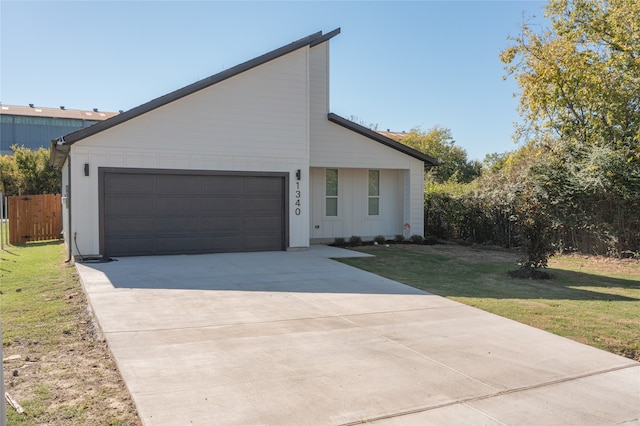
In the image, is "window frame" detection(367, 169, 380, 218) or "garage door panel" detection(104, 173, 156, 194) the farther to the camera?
"window frame" detection(367, 169, 380, 218)

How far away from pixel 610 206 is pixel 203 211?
1197cm

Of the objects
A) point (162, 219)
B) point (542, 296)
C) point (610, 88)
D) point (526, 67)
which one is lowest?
point (542, 296)

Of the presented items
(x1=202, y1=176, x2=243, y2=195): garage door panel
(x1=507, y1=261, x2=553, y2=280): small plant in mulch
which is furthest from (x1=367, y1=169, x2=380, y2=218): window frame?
(x1=507, y1=261, x2=553, y2=280): small plant in mulch

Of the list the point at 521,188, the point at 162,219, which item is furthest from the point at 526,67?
the point at 162,219

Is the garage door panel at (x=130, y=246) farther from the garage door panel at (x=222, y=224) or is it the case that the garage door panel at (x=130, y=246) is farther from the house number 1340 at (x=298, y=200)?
the house number 1340 at (x=298, y=200)

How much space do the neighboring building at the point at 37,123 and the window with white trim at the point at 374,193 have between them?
60631 mm

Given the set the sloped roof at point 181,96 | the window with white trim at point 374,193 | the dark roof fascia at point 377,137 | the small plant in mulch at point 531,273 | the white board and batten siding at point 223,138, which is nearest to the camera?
the small plant in mulch at point 531,273

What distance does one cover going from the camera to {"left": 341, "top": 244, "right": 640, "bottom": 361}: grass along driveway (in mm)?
6723

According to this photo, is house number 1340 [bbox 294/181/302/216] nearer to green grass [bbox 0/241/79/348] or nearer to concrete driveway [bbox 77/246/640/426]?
concrete driveway [bbox 77/246/640/426]

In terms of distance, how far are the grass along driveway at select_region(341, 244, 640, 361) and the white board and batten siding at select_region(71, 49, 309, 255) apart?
13.0 feet

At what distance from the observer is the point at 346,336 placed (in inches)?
239

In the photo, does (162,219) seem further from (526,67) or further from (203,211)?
(526,67)

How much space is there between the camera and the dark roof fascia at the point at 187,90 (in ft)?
39.5

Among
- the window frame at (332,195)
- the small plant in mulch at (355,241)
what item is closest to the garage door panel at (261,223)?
the window frame at (332,195)
